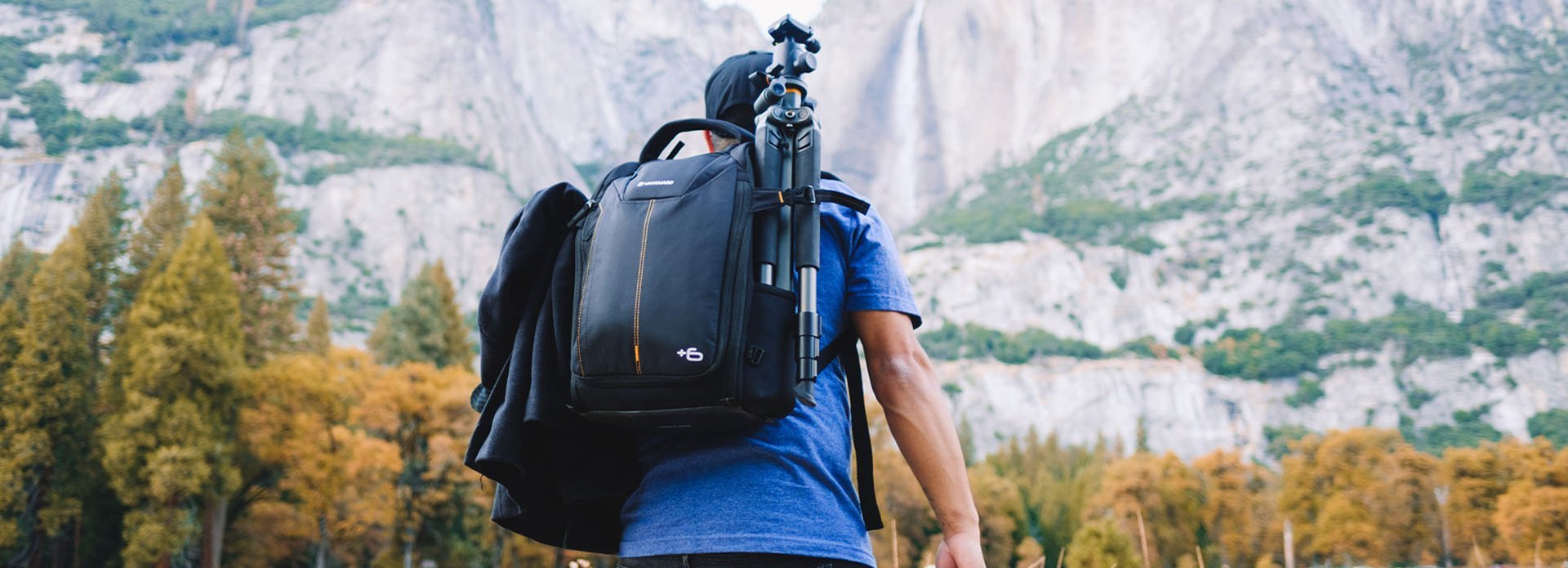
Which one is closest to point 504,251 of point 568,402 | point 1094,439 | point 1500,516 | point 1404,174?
point 568,402

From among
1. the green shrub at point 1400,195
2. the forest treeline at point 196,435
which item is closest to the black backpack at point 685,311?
the forest treeline at point 196,435

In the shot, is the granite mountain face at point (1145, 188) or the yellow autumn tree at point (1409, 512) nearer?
the yellow autumn tree at point (1409, 512)

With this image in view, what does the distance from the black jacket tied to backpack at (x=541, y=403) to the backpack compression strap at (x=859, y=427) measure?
49 cm

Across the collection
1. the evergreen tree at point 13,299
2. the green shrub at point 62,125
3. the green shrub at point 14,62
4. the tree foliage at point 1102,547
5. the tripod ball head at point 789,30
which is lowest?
the tree foliage at point 1102,547

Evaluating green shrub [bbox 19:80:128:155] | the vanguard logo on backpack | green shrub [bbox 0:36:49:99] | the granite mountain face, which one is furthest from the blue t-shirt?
green shrub [bbox 0:36:49:99]

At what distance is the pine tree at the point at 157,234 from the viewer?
37000 mm

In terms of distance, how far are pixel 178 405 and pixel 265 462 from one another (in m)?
3.33

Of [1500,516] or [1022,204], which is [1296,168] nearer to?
[1022,204]

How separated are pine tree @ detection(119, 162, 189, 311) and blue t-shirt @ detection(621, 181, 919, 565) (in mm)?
38874

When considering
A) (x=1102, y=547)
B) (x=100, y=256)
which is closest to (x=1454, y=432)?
(x=1102, y=547)

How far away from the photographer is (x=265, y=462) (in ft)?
111

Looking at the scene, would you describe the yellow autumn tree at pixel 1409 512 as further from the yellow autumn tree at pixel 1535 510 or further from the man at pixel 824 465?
the man at pixel 824 465

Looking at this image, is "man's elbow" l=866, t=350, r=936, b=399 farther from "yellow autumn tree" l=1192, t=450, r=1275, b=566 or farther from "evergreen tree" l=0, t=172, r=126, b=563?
"yellow autumn tree" l=1192, t=450, r=1275, b=566

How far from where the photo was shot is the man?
7.14 feet
